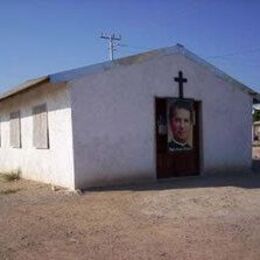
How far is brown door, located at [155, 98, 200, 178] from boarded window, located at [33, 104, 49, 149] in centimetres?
319

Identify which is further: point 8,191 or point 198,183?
point 198,183

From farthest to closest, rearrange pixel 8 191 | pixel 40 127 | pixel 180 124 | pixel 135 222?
pixel 180 124 → pixel 40 127 → pixel 8 191 → pixel 135 222

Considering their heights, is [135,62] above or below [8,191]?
above

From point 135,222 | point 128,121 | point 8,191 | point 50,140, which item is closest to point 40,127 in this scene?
point 50,140

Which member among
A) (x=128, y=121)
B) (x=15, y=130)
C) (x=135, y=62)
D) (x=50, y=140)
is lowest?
(x=50, y=140)

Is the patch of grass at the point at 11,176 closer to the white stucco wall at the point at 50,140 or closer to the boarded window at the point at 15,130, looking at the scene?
the white stucco wall at the point at 50,140

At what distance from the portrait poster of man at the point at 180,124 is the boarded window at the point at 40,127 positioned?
11.7 feet

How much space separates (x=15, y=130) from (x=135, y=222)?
30.9 ft

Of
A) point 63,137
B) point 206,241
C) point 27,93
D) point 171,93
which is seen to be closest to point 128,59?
point 171,93

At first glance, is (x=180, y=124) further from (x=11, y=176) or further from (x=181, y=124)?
(x=11, y=176)

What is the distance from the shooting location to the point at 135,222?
8.55m

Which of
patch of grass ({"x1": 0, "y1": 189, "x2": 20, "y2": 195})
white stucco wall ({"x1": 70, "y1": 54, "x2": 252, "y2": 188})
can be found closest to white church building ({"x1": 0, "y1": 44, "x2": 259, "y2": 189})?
white stucco wall ({"x1": 70, "y1": 54, "x2": 252, "y2": 188})

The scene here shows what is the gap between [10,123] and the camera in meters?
17.4

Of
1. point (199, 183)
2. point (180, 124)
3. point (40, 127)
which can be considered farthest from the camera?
point (180, 124)
